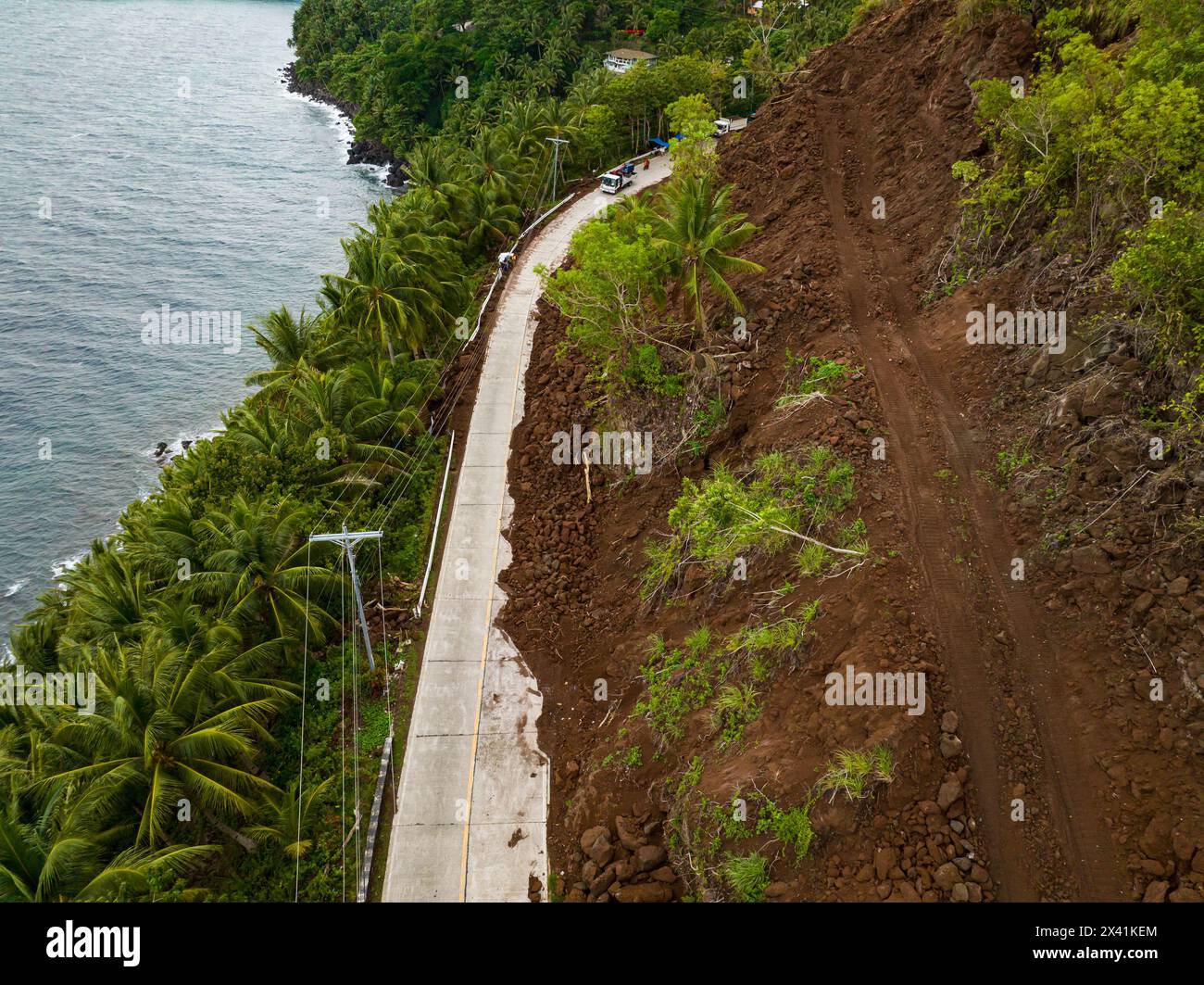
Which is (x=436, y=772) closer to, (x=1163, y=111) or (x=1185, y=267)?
(x=1185, y=267)

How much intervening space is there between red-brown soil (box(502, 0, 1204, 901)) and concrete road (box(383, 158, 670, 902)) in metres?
0.73

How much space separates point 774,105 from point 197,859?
42.1 m

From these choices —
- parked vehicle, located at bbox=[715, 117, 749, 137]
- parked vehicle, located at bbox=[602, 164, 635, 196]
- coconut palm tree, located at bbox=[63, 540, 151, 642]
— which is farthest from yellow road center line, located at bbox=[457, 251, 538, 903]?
parked vehicle, located at bbox=[715, 117, 749, 137]

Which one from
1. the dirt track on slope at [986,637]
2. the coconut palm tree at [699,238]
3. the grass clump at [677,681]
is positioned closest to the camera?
the dirt track on slope at [986,637]

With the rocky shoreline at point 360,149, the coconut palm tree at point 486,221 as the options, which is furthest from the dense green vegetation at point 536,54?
the coconut palm tree at point 486,221

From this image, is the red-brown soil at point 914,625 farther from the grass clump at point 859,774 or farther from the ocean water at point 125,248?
the ocean water at point 125,248

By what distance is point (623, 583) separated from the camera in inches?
1019

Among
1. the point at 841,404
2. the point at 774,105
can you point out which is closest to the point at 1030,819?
the point at 841,404

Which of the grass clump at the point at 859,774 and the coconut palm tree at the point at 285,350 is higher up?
the coconut palm tree at the point at 285,350

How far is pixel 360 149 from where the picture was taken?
94062 millimetres

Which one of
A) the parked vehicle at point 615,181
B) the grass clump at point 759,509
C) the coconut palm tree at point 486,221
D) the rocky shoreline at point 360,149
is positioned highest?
the rocky shoreline at point 360,149

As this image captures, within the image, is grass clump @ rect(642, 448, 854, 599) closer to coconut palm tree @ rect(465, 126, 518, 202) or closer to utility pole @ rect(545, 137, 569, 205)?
coconut palm tree @ rect(465, 126, 518, 202)

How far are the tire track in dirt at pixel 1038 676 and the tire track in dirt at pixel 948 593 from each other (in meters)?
0.68

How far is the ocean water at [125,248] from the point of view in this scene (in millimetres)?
46531
